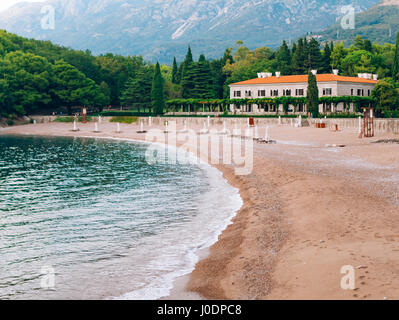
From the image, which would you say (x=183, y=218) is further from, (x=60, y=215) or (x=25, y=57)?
(x=25, y=57)

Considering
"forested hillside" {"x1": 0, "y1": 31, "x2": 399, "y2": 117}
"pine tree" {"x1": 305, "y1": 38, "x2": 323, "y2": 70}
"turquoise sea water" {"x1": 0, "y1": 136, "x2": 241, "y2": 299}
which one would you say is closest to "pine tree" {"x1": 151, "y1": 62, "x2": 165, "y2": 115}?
"forested hillside" {"x1": 0, "y1": 31, "x2": 399, "y2": 117}

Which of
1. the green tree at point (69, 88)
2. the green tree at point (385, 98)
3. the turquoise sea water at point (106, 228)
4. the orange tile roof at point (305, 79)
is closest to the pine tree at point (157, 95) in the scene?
the green tree at point (69, 88)

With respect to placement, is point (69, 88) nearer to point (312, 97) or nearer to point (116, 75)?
point (116, 75)

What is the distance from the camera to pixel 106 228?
17.7 metres

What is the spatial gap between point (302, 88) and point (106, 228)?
270 feet

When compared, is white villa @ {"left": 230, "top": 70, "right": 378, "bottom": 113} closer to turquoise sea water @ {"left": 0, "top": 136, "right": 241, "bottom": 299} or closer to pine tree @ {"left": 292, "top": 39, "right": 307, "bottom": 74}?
pine tree @ {"left": 292, "top": 39, "right": 307, "bottom": 74}

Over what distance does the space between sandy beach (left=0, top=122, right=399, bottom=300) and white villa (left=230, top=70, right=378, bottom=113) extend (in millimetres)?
65089

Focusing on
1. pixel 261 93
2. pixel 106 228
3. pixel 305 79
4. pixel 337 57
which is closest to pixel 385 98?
pixel 305 79

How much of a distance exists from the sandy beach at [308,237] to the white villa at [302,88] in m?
65.1

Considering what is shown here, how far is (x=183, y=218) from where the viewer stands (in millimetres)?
19031

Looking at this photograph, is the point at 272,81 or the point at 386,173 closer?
the point at 386,173

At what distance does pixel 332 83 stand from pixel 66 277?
85.4 m
